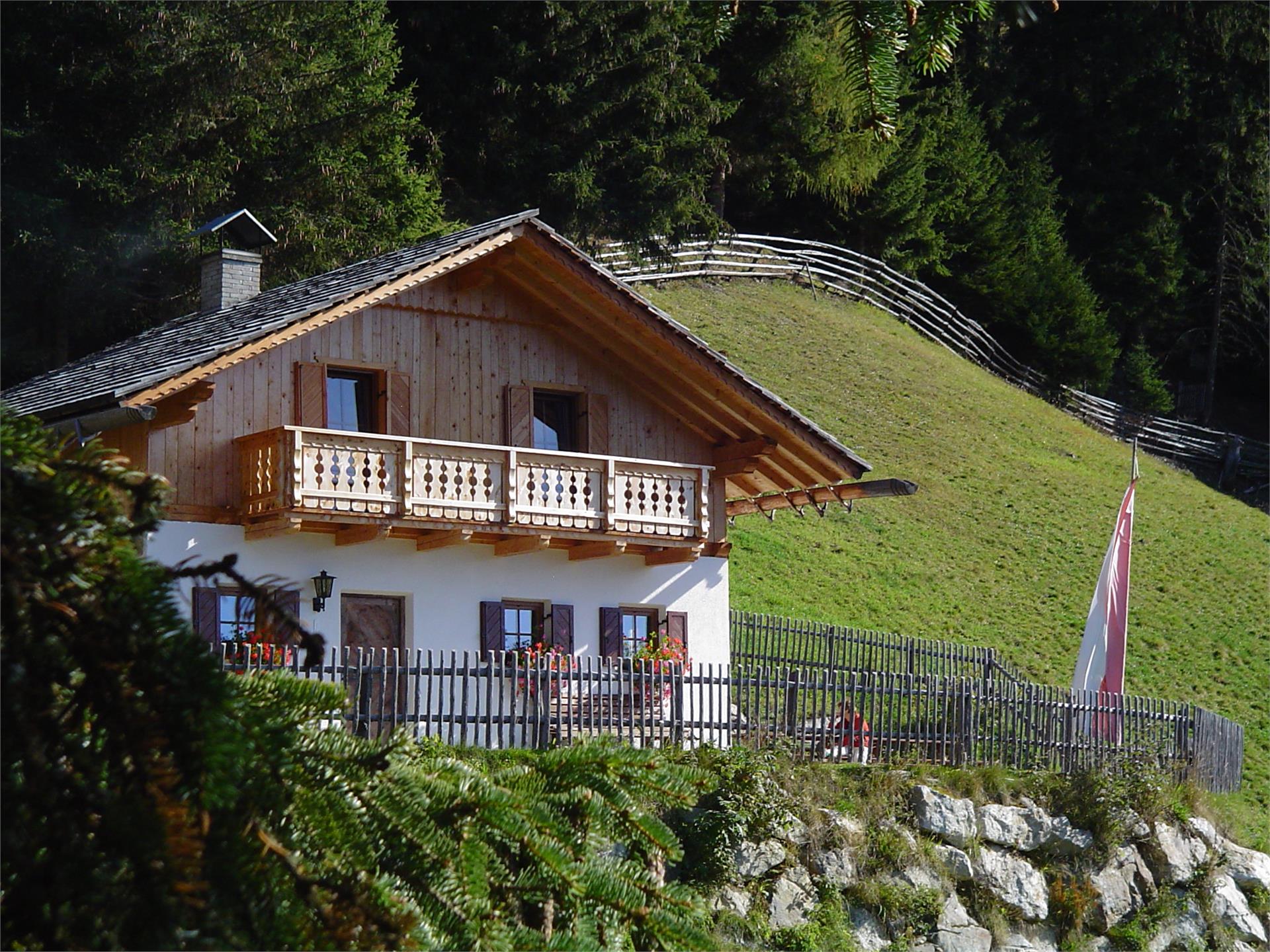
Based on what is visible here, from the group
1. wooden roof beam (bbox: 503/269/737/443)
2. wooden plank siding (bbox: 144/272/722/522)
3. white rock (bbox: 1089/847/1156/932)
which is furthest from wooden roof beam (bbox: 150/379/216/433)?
white rock (bbox: 1089/847/1156/932)

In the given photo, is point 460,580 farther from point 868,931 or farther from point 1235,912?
point 1235,912

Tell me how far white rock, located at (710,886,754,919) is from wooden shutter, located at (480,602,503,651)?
5464 mm

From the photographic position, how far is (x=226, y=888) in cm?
258

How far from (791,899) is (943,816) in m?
2.47

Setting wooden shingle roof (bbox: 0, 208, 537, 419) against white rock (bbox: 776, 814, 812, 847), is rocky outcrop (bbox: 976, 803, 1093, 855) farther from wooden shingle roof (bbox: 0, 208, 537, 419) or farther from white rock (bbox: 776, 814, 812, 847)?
wooden shingle roof (bbox: 0, 208, 537, 419)

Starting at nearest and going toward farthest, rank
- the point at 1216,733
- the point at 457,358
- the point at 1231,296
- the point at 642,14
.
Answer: the point at 457,358 → the point at 1216,733 → the point at 642,14 → the point at 1231,296

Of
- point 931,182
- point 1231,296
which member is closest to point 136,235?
point 931,182

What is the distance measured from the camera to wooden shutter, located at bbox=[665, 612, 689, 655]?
21.6m

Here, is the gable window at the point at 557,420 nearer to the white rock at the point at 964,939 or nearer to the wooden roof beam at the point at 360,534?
the wooden roof beam at the point at 360,534

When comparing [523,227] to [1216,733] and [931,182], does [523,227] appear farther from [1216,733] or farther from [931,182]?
[931,182]

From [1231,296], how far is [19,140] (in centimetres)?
4776

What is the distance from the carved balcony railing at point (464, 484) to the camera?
59.2 feet

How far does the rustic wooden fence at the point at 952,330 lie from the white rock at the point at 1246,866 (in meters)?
32.5

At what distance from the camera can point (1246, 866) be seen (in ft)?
65.0
